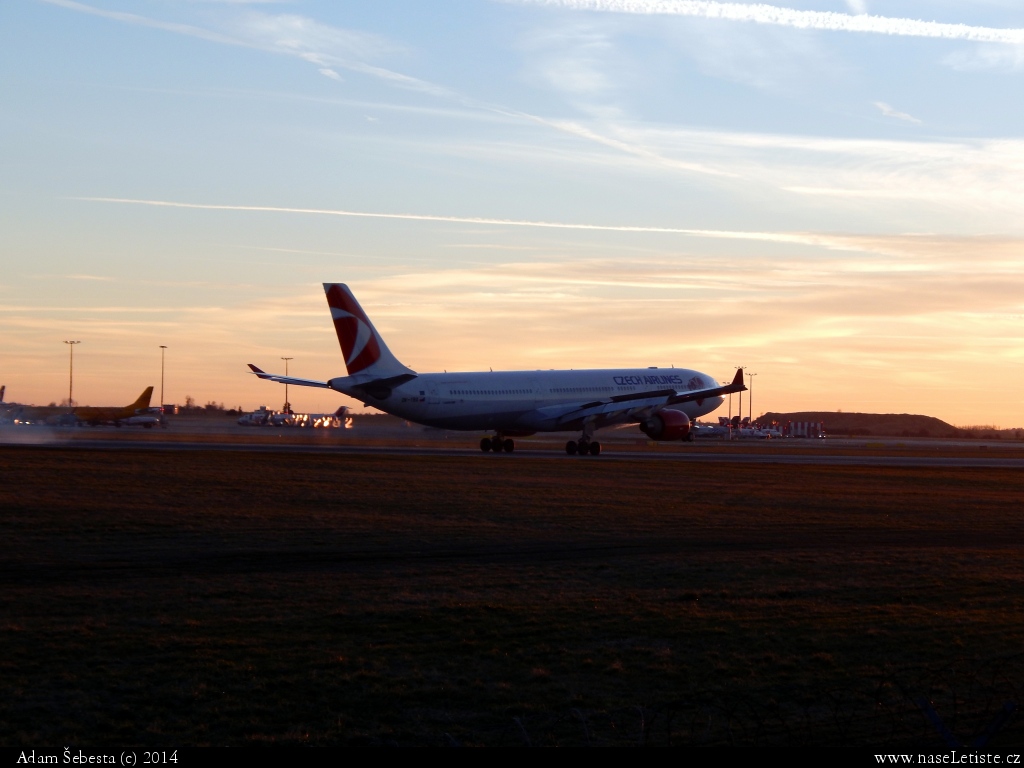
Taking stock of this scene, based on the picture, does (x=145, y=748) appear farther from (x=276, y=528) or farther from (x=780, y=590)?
(x=276, y=528)

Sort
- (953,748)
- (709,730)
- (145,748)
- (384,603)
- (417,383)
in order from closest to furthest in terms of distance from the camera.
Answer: (953,748), (145,748), (709,730), (384,603), (417,383)

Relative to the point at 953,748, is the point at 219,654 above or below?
below

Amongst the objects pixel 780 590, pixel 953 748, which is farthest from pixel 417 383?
pixel 953 748

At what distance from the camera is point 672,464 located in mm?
55000

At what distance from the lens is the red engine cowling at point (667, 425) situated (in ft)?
→ 207

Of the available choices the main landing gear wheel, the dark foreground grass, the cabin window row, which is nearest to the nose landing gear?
the cabin window row

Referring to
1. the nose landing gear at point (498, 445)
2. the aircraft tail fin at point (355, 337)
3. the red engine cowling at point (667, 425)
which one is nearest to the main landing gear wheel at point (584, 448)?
the red engine cowling at point (667, 425)

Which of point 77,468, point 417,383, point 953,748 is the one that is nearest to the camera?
point 953,748

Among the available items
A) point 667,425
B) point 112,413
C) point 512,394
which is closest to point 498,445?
point 512,394

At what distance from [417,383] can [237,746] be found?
5040cm

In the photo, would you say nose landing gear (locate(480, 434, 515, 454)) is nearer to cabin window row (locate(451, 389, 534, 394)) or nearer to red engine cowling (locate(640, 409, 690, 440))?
cabin window row (locate(451, 389, 534, 394))

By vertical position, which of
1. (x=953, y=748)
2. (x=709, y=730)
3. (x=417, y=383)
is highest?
(x=417, y=383)

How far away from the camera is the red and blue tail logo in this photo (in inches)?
2335

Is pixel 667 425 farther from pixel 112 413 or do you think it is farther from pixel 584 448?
pixel 112 413
